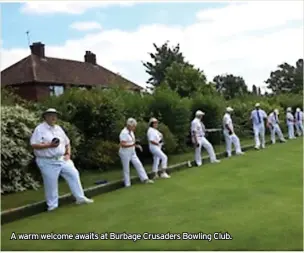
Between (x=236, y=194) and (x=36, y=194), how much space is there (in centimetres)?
437

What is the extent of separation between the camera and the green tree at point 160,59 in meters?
58.1

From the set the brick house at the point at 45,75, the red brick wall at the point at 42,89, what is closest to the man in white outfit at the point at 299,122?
the brick house at the point at 45,75

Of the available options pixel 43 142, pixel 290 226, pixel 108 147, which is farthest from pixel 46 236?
pixel 108 147

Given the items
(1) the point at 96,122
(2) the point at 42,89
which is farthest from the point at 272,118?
(2) the point at 42,89

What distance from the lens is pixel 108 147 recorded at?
17609 mm

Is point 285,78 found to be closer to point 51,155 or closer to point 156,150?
point 156,150

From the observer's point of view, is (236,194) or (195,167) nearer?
(236,194)

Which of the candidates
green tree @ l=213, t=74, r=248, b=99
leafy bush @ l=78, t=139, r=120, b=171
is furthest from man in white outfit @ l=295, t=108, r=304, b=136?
green tree @ l=213, t=74, r=248, b=99

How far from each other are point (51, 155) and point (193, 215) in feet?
9.56

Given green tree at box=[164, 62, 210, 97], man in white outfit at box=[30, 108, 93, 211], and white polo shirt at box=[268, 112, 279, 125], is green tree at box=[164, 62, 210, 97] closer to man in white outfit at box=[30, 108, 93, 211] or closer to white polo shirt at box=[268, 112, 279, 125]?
white polo shirt at box=[268, 112, 279, 125]

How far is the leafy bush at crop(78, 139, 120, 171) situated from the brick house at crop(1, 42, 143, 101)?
2433 centimetres

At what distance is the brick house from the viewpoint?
45.0 m

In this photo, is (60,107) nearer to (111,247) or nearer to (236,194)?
(236,194)

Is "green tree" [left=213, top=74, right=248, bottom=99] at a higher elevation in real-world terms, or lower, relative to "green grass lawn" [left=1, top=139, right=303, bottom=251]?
higher
